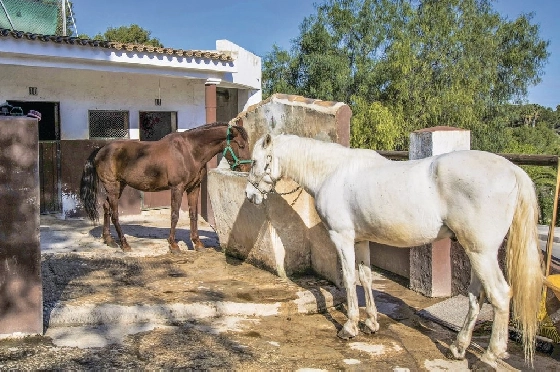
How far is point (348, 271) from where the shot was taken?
4.35 meters

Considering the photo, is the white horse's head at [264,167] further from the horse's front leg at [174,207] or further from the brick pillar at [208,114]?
the brick pillar at [208,114]

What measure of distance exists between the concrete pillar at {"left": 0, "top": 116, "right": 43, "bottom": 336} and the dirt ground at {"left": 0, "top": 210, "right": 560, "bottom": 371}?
251 millimetres

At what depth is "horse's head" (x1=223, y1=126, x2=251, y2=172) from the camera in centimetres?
675

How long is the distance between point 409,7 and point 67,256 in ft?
66.5

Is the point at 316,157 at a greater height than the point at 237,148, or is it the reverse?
the point at 237,148

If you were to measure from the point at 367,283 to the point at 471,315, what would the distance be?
95 cm

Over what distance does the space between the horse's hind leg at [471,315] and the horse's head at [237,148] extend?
350cm

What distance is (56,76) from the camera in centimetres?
1008

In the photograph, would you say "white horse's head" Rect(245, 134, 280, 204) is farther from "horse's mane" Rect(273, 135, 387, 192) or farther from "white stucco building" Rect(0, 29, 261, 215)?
"white stucco building" Rect(0, 29, 261, 215)

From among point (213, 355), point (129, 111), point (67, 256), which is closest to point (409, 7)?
point (129, 111)

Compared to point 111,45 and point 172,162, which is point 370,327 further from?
point 111,45

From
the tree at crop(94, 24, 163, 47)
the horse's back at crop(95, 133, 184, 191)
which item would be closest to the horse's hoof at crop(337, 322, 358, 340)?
the horse's back at crop(95, 133, 184, 191)

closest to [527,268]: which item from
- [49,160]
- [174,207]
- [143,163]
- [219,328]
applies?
[219,328]

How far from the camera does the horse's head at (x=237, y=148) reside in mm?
6754
